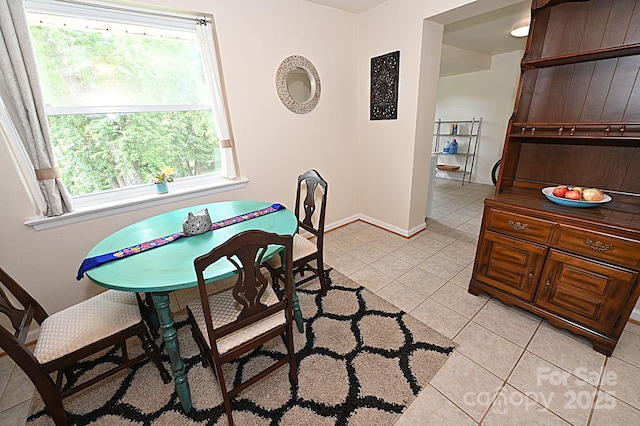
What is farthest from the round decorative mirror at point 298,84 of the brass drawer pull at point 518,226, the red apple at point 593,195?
the red apple at point 593,195

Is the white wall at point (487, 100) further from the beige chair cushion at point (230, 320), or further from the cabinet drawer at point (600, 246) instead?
the beige chair cushion at point (230, 320)

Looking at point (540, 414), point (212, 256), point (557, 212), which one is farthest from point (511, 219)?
point (212, 256)

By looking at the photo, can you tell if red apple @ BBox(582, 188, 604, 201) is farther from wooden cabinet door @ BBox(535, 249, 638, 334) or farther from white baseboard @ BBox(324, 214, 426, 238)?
white baseboard @ BBox(324, 214, 426, 238)

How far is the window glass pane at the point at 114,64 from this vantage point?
176 cm

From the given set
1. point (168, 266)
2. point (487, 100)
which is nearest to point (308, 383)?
point (168, 266)

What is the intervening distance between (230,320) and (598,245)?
6.75 feet

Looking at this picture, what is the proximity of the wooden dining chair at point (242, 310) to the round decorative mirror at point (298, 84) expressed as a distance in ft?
6.37

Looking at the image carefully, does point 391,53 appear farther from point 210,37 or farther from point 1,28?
point 1,28

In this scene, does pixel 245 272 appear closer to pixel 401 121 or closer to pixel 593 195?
pixel 593 195

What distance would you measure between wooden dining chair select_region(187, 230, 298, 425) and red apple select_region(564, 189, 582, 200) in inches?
70.6

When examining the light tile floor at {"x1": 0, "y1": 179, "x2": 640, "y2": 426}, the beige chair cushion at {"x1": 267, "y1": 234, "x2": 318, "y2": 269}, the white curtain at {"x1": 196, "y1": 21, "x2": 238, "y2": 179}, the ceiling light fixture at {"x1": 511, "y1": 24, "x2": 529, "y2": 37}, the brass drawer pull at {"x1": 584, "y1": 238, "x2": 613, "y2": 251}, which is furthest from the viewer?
the ceiling light fixture at {"x1": 511, "y1": 24, "x2": 529, "y2": 37}

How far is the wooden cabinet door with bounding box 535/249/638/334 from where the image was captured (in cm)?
143

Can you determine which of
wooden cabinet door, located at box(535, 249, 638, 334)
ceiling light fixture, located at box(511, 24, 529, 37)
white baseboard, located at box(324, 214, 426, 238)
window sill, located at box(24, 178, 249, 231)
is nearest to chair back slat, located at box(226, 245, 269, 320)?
window sill, located at box(24, 178, 249, 231)

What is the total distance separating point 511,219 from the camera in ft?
5.73
